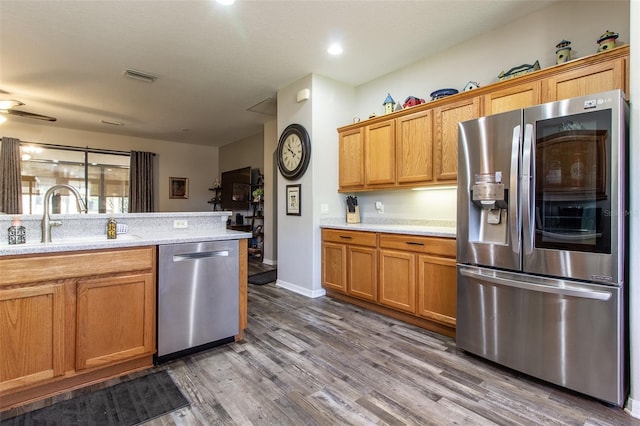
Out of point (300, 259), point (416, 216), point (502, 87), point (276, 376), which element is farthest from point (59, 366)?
point (502, 87)

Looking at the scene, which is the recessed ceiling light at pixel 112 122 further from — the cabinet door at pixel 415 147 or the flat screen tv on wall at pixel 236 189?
the cabinet door at pixel 415 147

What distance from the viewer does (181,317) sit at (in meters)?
2.25

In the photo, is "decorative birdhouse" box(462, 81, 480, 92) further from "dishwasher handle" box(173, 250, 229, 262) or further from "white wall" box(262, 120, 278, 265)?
"white wall" box(262, 120, 278, 265)

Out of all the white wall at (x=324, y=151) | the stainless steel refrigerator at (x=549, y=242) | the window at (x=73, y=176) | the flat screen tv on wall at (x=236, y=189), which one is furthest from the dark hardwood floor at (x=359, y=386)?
the window at (x=73, y=176)

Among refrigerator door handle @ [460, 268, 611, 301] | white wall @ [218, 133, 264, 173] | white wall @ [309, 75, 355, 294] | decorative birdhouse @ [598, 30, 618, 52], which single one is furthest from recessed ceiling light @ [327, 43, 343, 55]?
white wall @ [218, 133, 264, 173]

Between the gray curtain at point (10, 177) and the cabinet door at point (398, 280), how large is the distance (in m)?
6.91

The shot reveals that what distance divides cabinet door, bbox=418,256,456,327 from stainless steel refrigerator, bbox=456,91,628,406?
0.27m

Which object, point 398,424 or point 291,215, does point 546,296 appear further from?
point 291,215

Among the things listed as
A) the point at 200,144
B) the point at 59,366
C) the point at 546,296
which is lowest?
the point at 59,366

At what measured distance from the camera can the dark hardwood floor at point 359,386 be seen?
5.41ft

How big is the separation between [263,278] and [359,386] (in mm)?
3026

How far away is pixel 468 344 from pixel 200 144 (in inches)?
309

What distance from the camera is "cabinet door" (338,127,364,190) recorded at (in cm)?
376

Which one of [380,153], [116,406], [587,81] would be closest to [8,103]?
[116,406]
